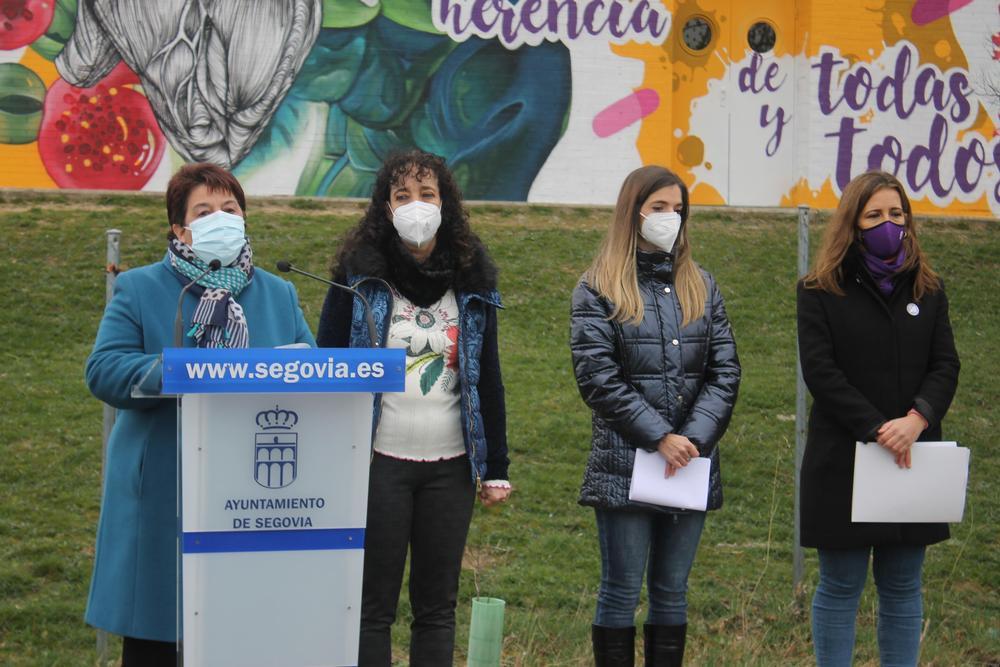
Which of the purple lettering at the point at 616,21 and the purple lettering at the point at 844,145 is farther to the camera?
the purple lettering at the point at 844,145

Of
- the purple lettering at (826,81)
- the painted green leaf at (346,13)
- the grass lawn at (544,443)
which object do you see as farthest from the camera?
the purple lettering at (826,81)

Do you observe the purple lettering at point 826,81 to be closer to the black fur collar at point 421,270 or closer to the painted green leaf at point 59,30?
the painted green leaf at point 59,30

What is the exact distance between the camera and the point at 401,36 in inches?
735

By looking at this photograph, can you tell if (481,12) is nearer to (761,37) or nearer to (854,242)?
(761,37)

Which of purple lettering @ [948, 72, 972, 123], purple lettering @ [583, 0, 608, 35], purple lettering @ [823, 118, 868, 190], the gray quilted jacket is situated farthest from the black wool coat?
purple lettering @ [948, 72, 972, 123]

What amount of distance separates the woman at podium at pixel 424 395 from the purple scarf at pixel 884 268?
4.72 feet

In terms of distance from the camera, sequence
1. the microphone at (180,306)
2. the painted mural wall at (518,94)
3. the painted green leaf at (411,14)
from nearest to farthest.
→ the microphone at (180,306)
the painted mural wall at (518,94)
the painted green leaf at (411,14)

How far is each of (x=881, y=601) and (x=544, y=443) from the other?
202 inches

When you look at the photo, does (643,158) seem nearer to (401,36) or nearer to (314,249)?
(401,36)

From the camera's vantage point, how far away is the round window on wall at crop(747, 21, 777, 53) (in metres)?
20.5

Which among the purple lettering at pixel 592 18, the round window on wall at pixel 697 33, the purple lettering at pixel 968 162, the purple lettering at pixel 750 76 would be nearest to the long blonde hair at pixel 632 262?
the purple lettering at pixel 592 18

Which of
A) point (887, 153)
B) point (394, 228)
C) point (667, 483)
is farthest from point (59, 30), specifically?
point (667, 483)

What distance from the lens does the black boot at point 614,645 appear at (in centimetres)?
A: 446

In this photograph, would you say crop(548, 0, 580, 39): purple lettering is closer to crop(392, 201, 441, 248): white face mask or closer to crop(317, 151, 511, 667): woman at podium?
crop(317, 151, 511, 667): woman at podium
